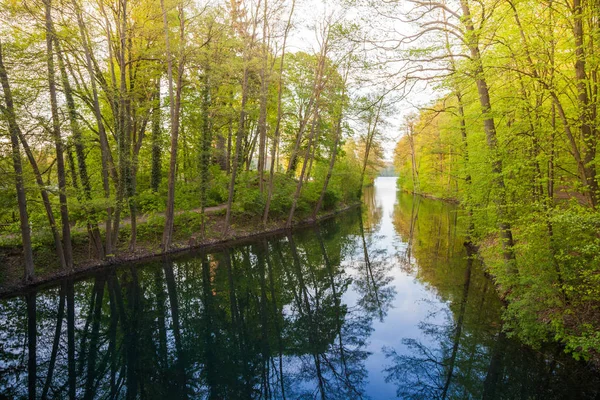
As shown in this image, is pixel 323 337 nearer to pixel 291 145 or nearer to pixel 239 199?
pixel 239 199

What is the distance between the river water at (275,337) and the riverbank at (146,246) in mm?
658

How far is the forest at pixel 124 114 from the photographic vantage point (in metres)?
9.57

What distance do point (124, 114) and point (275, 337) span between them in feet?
33.3

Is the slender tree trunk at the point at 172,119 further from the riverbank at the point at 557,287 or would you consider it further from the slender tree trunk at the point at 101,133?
the riverbank at the point at 557,287

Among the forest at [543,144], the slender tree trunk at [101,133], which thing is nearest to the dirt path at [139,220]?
the slender tree trunk at [101,133]

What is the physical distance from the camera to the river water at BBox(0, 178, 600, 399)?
559 cm

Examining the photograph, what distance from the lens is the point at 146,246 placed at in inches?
575

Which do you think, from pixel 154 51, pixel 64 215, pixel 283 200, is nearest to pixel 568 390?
pixel 64 215

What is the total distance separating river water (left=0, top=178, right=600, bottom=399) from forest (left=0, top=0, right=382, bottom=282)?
242 cm

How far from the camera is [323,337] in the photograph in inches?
294

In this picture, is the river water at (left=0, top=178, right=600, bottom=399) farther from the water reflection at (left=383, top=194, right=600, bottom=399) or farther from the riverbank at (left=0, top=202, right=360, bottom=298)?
the riverbank at (left=0, top=202, right=360, bottom=298)

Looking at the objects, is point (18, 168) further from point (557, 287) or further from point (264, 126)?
point (557, 287)

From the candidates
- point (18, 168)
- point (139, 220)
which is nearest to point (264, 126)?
point (139, 220)

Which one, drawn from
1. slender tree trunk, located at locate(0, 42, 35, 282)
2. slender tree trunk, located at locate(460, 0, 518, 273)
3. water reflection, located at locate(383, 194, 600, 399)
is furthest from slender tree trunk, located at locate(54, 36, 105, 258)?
slender tree trunk, located at locate(460, 0, 518, 273)
